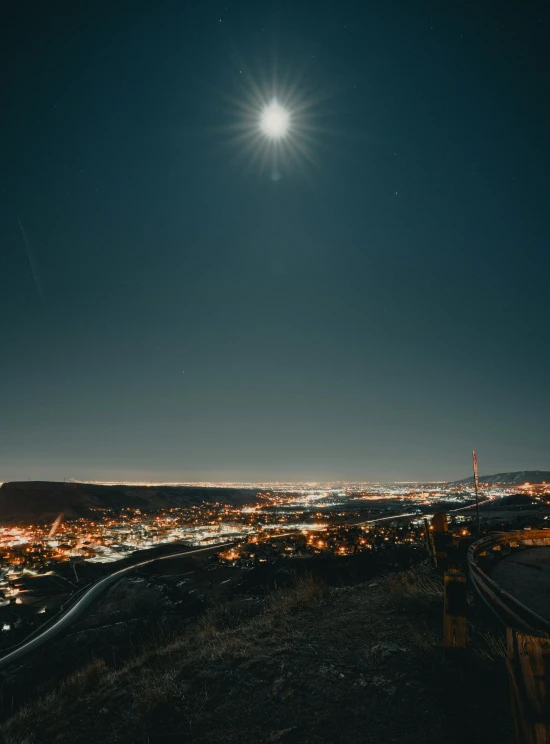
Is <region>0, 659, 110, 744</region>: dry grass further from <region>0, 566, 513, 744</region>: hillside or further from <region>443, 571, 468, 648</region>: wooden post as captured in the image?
<region>443, 571, 468, 648</region>: wooden post

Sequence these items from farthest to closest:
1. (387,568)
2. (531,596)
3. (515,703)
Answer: (387,568) → (531,596) → (515,703)

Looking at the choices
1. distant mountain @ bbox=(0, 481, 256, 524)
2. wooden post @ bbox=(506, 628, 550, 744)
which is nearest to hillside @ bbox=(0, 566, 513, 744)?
wooden post @ bbox=(506, 628, 550, 744)

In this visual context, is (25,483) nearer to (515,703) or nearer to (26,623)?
(26,623)

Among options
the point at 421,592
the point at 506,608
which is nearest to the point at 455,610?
the point at 506,608

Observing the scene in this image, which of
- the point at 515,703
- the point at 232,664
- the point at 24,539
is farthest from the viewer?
the point at 24,539

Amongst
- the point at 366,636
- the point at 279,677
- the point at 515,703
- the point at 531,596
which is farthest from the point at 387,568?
the point at 515,703

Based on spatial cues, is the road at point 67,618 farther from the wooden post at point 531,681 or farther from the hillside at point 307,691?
the wooden post at point 531,681
